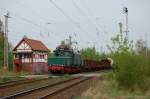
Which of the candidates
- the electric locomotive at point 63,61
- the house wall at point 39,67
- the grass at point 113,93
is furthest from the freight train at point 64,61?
the grass at point 113,93

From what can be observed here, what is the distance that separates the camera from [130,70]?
23.4 metres

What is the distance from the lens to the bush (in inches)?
915

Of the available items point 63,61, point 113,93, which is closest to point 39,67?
point 63,61

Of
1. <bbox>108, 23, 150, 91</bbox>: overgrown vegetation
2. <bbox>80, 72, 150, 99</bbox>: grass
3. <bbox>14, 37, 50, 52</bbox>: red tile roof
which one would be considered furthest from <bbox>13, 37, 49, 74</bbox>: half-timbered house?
<bbox>108, 23, 150, 91</bbox>: overgrown vegetation

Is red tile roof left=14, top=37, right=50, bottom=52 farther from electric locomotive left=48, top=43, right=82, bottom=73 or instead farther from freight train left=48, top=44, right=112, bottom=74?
electric locomotive left=48, top=43, right=82, bottom=73

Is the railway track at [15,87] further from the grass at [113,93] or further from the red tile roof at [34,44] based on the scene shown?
the red tile roof at [34,44]

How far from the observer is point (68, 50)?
169 feet

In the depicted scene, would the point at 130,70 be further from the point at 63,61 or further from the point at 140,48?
the point at 140,48

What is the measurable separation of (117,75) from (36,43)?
131 ft

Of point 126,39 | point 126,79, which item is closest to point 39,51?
point 126,39

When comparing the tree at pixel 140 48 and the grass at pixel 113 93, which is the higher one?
the tree at pixel 140 48

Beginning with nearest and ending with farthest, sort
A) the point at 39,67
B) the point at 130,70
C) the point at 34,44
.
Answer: the point at 130,70, the point at 34,44, the point at 39,67

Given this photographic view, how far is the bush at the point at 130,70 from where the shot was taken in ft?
76.2

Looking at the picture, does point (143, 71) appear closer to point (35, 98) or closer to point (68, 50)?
point (35, 98)
